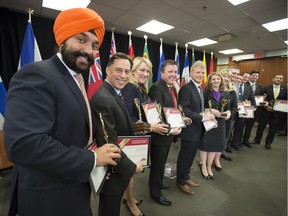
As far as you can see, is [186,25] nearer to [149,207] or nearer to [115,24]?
[115,24]

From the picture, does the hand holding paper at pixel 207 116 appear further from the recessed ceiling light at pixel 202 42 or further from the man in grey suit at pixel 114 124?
the recessed ceiling light at pixel 202 42

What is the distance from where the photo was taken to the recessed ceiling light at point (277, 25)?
3726 millimetres

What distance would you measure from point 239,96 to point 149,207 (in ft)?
9.60

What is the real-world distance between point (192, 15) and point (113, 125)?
3457 millimetres

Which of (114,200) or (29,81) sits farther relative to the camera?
(114,200)

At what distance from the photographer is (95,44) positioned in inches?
32.1

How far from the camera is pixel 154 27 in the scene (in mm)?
4223

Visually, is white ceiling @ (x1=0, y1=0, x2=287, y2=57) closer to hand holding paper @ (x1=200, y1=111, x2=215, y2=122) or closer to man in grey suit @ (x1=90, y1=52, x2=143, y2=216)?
hand holding paper @ (x1=200, y1=111, x2=215, y2=122)

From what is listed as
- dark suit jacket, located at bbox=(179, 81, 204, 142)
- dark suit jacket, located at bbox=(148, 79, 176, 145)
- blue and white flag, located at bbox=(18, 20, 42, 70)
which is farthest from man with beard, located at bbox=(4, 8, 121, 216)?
blue and white flag, located at bbox=(18, 20, 42, 70)

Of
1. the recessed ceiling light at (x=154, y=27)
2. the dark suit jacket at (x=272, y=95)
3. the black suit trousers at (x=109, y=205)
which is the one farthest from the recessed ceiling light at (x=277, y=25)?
the black suit trousers at (x=109, y=205)

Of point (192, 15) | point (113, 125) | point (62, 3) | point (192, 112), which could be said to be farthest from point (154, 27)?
point (113, 125)

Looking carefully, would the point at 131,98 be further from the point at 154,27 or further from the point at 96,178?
the point at 154,27

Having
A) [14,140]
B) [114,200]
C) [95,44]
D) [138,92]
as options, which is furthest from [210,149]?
[14,140]

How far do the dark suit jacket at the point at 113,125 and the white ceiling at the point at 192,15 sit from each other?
2.63 metres
